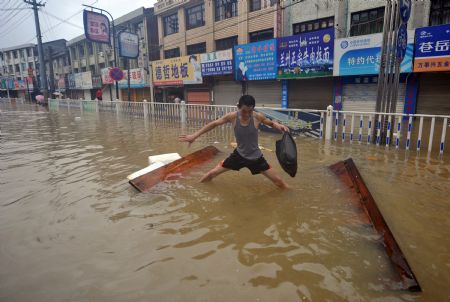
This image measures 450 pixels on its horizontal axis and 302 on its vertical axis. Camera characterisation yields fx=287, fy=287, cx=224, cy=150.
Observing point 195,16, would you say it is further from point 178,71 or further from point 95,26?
point 95,26

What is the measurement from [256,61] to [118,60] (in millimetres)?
18706

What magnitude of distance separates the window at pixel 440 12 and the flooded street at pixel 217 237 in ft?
29.2

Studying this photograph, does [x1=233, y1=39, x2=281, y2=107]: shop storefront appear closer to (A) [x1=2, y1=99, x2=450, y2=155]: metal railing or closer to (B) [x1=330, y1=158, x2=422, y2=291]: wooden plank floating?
(A) [x1=2, y1=99, x2=450, y2=155]: metal railing

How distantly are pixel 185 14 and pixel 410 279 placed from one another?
22.8 metres

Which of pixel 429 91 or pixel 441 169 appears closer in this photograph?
pixel 441 169

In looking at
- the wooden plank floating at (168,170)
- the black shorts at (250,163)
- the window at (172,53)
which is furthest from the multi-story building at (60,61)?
the black shorts at (250,163)

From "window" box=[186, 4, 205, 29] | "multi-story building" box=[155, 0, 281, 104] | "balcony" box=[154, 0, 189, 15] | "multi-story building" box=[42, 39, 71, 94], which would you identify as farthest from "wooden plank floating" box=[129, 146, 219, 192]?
"multi-story building" box=[42, 39, 71, 94]

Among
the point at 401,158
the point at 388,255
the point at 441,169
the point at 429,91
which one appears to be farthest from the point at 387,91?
the point at 388,255

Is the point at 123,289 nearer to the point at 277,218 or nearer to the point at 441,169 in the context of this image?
the point at 277,218

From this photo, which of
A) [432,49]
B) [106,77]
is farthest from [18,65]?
[432,49]

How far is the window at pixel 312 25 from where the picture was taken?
1442 centimetres

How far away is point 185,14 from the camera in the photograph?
2153 cm

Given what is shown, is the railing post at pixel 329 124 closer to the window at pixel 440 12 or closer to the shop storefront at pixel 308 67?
the shop storefront at pixel 308 67

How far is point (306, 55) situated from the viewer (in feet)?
46.7
